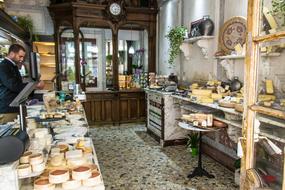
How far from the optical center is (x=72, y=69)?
6.29m

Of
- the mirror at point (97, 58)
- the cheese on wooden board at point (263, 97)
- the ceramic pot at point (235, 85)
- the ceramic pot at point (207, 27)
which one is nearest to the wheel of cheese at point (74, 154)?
the cheese on wooden board at point (263, 97)

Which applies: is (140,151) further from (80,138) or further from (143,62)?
(143,62)

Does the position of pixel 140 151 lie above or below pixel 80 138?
below

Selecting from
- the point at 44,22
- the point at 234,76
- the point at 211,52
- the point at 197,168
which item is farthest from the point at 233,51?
the point at 44,22

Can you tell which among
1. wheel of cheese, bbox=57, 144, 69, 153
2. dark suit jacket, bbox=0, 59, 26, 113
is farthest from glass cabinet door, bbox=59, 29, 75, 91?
wheel of cheese, bbox=57, 144, 69, 153

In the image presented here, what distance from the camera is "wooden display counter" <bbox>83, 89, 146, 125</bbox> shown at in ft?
19.9

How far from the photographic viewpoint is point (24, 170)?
1308mm

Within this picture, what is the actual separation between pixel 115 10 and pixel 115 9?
0.08 ft

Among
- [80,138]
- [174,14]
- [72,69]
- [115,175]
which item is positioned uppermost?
[174,14]

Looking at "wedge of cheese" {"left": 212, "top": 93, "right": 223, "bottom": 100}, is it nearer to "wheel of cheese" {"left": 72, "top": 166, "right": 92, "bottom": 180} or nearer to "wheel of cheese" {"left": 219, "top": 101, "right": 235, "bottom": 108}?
"wheel of cheese" {"left": 219, "top": 101, "right": 235, "bottom": 108}

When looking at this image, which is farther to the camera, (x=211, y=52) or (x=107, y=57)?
(x=107, y=57)

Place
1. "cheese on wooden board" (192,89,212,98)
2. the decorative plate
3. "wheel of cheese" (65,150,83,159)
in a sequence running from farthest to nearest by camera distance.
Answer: "cheese on wooden board" (192,89,212,98)
the decorative plate
"wheel of cheese" (65,150,83,159)

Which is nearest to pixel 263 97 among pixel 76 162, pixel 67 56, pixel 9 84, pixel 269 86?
pixel 269 86

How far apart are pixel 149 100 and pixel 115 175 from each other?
2119mm
